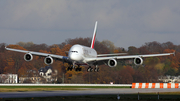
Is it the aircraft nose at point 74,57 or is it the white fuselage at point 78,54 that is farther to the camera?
the white fuselage at point 78,54

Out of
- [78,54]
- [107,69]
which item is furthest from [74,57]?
[107,69]

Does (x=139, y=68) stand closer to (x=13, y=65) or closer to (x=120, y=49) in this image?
(x=120, y=49)

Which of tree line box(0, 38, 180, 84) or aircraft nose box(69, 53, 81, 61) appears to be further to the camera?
tree line box(0, 38, 180, 84)

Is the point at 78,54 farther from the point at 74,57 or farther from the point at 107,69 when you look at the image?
the point at 107,69

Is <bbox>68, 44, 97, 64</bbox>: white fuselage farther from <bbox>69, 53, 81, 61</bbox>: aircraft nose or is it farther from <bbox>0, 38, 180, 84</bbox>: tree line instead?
<bbox>0, 38, 180, 84</bbox>: tree line

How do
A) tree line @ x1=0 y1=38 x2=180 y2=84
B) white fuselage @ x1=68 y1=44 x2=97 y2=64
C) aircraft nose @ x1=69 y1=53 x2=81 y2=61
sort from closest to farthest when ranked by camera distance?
aircraft nose @ x1=69 y1=53 x2=81 y2=61 → white fuselage @ x1=68 y1=44 x2=97 y2=64 → tree line @ x1=0 y1=38 x2=180 y2=84

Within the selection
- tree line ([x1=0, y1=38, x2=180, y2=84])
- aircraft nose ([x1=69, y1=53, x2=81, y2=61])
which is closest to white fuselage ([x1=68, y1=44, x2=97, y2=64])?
aircraft nose ([x1=69, y1=53, x2=81, y2=61])

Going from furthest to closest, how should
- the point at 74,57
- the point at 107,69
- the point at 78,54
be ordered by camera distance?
the point at 107,69, the point at 78,54, the point at 74,57

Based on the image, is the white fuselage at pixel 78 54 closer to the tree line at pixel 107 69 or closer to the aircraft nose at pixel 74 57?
the aircraft nose at pixel 74 57

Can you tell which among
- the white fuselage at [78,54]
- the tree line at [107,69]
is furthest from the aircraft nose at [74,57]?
the tree line at [107,69]

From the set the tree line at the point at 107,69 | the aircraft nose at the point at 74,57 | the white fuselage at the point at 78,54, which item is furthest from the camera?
the tree line at the point at 107,69

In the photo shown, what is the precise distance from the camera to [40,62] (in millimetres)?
119375

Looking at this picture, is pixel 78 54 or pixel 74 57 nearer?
pixel 74 57

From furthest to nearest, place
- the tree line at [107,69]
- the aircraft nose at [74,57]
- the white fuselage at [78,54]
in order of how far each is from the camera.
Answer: the tree line at [107,69] → the white fuselage at [78,54] → the aircraft nose at [74,57]
